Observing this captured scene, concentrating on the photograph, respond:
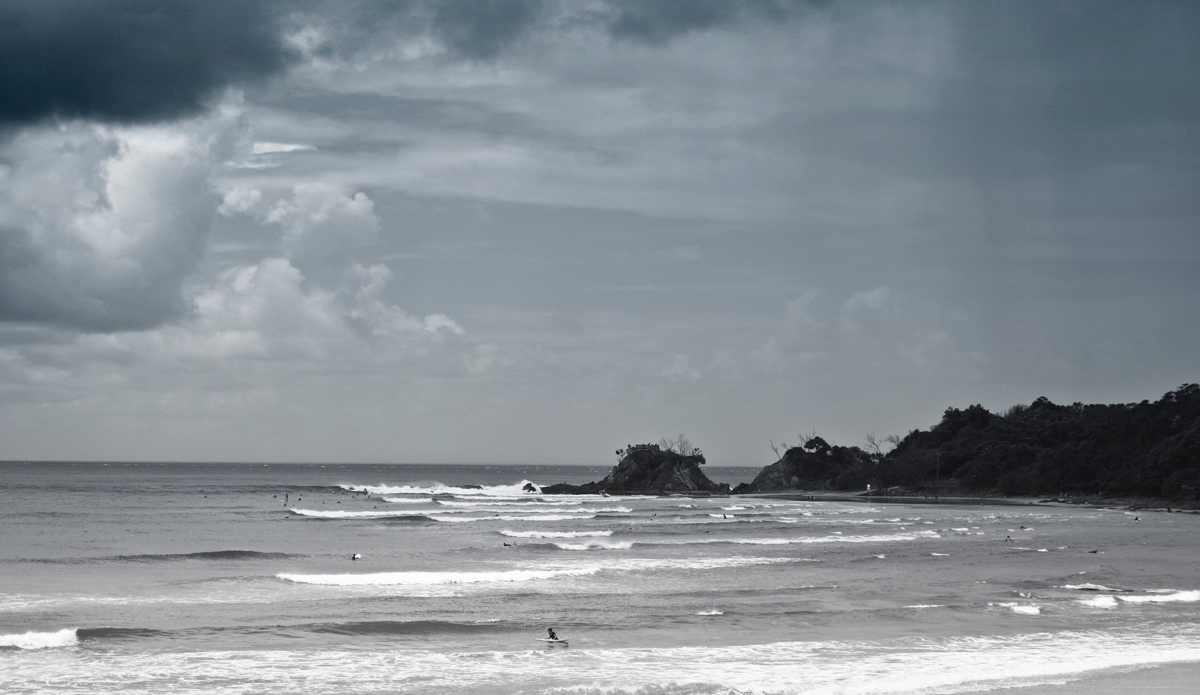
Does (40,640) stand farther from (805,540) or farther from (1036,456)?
Answer: (1036,456)

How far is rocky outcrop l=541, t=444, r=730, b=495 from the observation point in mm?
104312

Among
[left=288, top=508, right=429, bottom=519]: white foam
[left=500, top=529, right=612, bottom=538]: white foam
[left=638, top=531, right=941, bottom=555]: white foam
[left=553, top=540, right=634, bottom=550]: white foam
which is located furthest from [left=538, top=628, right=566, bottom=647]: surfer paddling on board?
[left=288, top=508, right=429, bottom=519]: white foam

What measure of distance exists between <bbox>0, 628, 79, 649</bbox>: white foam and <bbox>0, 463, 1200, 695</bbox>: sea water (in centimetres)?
5

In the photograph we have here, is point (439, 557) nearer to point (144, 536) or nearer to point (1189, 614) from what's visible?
point (144, 536)

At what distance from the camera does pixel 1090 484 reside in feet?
263

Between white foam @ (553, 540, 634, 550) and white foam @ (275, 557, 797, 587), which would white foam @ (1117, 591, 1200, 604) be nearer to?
white foam @ (275, 557, 797, 587)

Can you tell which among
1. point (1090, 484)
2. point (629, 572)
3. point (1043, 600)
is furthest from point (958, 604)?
point (1090, 484)

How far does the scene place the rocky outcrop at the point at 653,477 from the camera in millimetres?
104312

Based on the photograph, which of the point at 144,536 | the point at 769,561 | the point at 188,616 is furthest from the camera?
the point at 144,536

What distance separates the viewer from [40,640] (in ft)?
58.6

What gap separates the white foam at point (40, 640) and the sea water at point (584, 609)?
54 mm

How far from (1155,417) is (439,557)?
6740cm

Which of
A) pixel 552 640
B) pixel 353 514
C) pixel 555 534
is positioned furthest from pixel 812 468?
pixel 552 640

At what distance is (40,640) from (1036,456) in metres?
87.3
